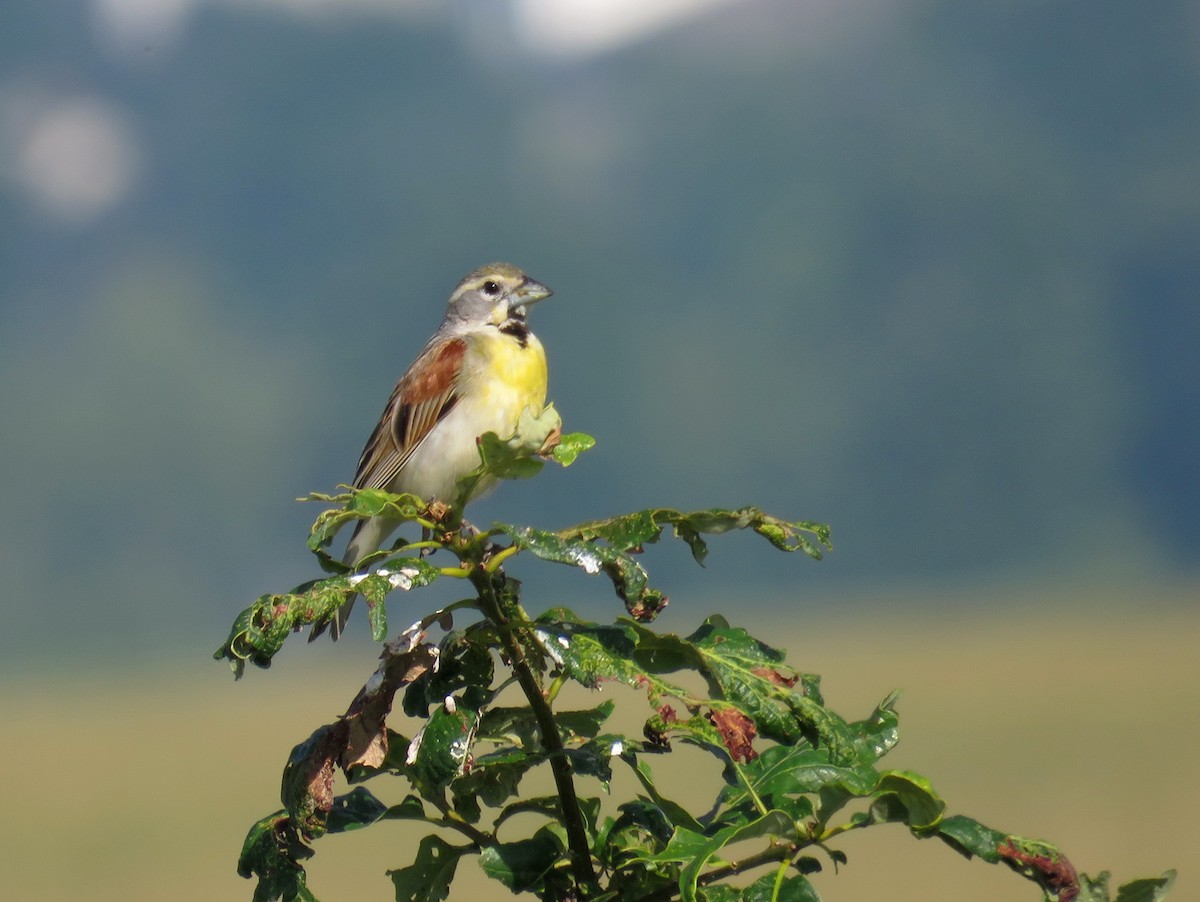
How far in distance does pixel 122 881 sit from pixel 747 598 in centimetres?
9769

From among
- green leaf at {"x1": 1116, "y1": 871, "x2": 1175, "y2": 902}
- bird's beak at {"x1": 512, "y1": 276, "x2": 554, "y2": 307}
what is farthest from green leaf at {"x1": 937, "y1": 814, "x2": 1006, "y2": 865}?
bird's beak at {"x1": 512, "y1": 276, "x2": 554, "y2": 307}

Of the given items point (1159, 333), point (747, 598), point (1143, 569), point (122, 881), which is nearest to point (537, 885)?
point (122, 881)

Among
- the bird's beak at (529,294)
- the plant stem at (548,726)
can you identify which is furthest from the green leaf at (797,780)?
the bird's beak at (529,294)

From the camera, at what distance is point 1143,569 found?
502 ft

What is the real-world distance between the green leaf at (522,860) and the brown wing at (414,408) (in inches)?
140

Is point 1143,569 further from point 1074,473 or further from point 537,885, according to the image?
point 537,885

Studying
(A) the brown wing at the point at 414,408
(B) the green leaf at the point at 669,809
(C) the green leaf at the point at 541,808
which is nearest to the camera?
(B) the green leaf at the point at 669,809

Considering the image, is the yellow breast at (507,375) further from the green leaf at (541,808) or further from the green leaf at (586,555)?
the green leaf at (586,555)

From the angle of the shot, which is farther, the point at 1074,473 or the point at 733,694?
the point at 1074,473

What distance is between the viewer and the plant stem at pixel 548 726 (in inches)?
92.7

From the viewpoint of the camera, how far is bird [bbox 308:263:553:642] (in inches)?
227

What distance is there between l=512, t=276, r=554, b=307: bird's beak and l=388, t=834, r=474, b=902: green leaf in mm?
3866

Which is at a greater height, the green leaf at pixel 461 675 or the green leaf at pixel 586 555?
the green leaf at pixel 586 555

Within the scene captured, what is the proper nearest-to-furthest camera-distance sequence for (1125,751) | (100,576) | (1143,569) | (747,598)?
(1125,751), (747,598), (1143,569), (100,576)
